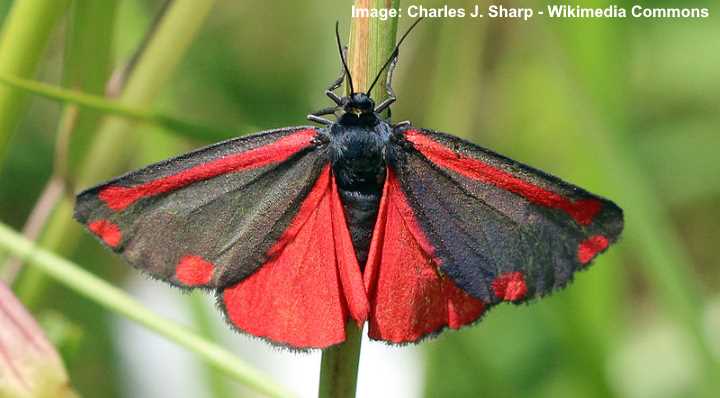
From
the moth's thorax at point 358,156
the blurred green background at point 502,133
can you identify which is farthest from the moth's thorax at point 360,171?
the blurred green background at point 502,133

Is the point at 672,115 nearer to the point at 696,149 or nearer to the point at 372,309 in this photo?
the point at 696,149

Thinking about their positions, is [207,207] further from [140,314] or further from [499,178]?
[499,178]

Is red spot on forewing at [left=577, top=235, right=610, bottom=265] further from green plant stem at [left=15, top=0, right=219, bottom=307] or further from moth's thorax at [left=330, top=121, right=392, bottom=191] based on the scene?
green plant stem at [left=15, top=0, right=219, bottom=307]

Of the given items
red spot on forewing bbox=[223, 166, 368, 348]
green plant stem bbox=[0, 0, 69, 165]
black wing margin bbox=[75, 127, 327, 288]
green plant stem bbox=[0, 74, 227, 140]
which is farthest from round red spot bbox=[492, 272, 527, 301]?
green plant stem bbox=[0, 0, 69, 165]

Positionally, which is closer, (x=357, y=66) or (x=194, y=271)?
(x=357, y=66)

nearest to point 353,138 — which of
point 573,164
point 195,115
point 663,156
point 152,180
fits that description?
point 152,180

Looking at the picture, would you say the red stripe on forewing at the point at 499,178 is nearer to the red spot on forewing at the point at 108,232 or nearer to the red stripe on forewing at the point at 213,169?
the red stripe on forewing at the point at 213,169

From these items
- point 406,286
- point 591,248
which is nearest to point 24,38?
point 406,286
